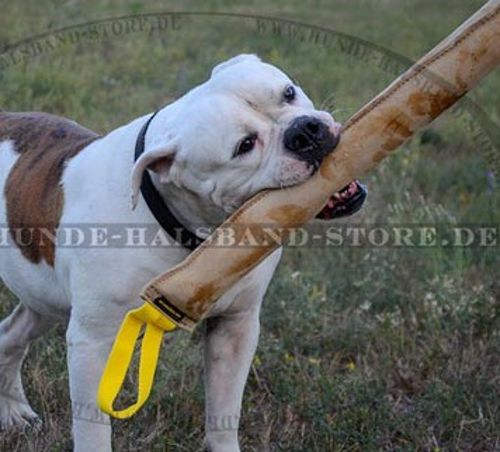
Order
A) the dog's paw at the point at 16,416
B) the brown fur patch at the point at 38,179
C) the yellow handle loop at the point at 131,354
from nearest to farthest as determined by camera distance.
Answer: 1. the yellow handle loop at the point at 131,354
2. the brown fur patch at the point at 38,179
3. the dog's paw at the point at 16,416

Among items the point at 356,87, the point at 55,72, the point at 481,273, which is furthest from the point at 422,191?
the point at 55,72

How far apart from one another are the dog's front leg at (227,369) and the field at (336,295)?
21cm

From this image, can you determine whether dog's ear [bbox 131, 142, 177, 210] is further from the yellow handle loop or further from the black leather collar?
the yellow handle loop

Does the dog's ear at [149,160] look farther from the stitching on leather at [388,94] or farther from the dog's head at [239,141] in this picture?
the stitching on leather at [388,94]

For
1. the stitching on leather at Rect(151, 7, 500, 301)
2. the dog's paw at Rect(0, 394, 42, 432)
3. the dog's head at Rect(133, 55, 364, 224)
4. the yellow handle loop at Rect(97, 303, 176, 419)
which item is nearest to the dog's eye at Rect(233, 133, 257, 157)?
the dog's head at Rect(133, 55, 364, 224)

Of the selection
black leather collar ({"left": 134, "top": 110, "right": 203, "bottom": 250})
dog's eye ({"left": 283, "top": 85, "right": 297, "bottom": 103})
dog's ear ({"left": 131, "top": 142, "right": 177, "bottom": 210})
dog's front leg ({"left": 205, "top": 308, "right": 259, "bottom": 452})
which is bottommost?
dog's front leg ({"left": 205, "top": 308, "right": 259, "bottom": 452})

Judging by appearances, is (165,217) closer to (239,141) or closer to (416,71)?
(239,141)

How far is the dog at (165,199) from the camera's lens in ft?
10.7

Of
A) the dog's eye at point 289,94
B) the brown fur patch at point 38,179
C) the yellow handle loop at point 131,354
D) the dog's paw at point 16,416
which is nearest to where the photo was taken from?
the yellow handle loop at point 131,354

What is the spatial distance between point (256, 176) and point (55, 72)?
13.8 feet

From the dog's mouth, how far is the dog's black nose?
0.15m

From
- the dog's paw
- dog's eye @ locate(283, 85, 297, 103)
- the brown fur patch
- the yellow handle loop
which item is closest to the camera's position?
the yellow handle loop

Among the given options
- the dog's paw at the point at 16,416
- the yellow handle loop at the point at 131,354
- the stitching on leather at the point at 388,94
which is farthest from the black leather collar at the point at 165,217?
the dog's paw at the point at 16,416

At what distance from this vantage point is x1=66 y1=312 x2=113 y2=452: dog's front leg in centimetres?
345
